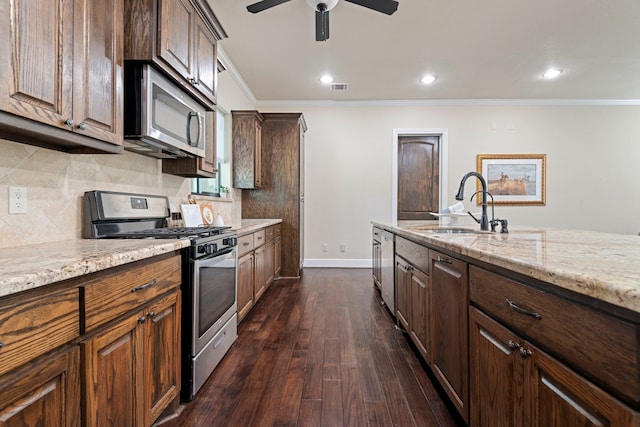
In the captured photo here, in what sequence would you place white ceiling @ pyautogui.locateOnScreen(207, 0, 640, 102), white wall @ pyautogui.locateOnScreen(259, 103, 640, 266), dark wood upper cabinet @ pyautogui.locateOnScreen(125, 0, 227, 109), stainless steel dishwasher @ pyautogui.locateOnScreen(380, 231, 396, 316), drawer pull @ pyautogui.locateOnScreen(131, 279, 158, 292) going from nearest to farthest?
drawer pull @ pyautogui.locateOnScreen(131, 279, 158, 292), dark wood upper cabinet @ pyautogui.locateOnScreen(125, 0, 227, 109), stainless steel dishwasher @ pyautogui.locateOnScreen(380, 231, 396, 316), white ceiling @ pyautogui.locateOnScreen(207, 0, 640, 102), white wall @ pyautogui.locateOnScreen(259, 103, 640, 266)

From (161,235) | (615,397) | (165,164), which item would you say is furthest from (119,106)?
(615,397)

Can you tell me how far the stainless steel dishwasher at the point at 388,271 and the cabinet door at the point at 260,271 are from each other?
126 centimetres

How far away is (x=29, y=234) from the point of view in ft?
4.50

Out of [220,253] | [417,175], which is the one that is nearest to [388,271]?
[220,253]

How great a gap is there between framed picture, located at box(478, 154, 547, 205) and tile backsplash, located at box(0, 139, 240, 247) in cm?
525

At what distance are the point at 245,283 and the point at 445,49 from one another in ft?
11.0

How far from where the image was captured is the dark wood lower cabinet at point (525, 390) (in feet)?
2.25

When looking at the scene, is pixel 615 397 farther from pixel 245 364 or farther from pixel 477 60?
pixel 477 60

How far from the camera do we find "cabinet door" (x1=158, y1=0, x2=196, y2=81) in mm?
1717

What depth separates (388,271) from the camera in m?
2.97

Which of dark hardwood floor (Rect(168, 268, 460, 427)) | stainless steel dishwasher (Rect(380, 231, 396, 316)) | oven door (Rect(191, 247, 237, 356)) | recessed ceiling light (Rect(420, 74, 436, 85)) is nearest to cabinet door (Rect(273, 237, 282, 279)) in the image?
dark hardwood floor (Rect(168, 268, 460, 427))

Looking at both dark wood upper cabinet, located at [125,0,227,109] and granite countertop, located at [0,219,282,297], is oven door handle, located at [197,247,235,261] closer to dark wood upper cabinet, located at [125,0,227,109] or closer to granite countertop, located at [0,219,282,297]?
granite countertop, located at [0,219,282,297]

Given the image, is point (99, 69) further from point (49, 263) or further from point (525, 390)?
point (525, 390)

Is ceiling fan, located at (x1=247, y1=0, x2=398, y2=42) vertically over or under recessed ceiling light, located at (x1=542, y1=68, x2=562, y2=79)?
under
